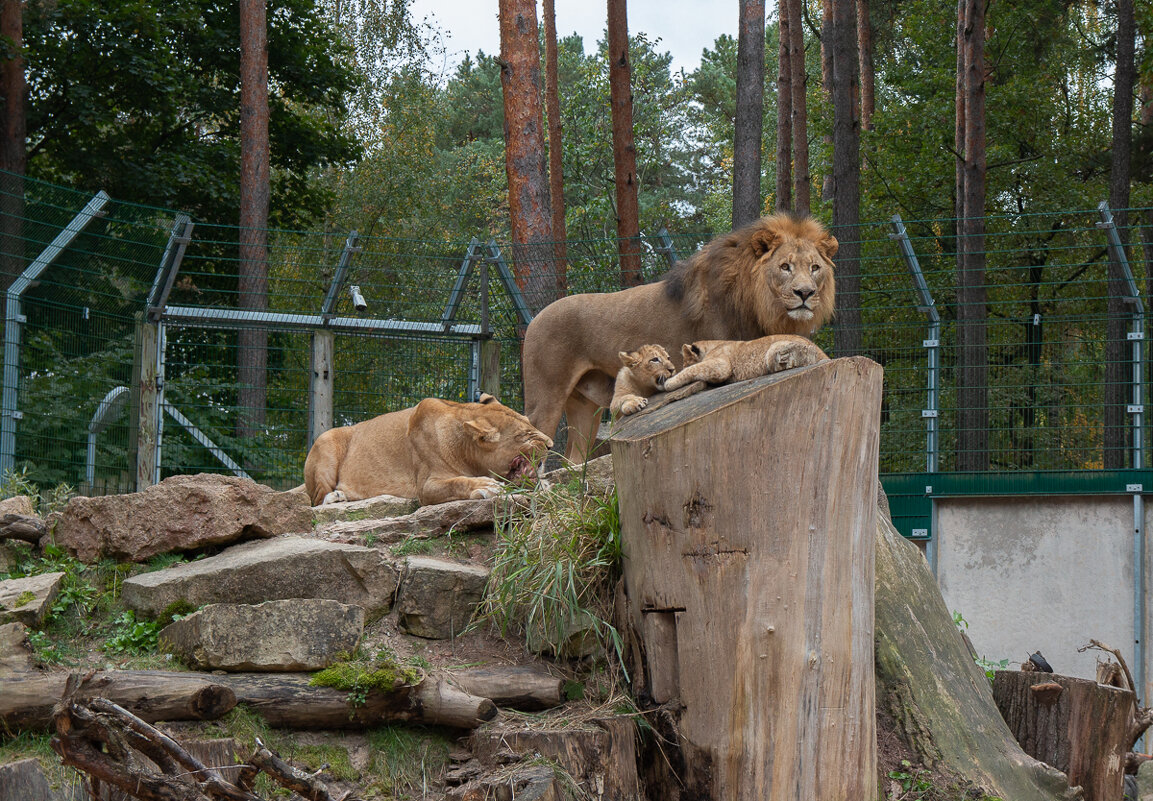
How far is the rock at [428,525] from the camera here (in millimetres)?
5871

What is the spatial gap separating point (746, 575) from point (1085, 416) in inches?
280

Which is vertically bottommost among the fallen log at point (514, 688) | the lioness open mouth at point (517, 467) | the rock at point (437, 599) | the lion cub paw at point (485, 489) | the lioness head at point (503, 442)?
the fallen log at point (514, 688)

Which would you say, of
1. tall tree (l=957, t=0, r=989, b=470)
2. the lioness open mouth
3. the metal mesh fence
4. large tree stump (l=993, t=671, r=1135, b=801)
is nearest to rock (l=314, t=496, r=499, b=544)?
the lioness open mouth

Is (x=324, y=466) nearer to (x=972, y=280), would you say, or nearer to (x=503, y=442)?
(x=503, y=442)

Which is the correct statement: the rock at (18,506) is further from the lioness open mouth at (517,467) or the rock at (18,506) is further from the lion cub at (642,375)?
the lion cub at (642,375)

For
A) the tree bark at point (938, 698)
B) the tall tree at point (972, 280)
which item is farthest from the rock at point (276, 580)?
the tall tree at point (972, 280)

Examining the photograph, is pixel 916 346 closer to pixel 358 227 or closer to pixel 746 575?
pixel 746 575

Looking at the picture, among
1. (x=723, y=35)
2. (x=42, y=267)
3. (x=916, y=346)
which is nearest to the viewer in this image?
(x=42, y=267)

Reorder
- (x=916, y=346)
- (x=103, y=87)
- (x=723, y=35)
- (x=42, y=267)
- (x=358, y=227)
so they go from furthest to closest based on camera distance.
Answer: (x=723, y=35)
(x=358, y=227)
(x=103, y=87)
(x=916, y=346)
(x=42, y=267)

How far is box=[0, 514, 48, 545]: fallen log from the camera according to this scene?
5641 mm

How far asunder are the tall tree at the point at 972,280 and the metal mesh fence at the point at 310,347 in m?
0.11

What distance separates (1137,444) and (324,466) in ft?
21.5

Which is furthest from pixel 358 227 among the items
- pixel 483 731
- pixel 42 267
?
pixel 483 731

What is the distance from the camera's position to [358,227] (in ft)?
93.2
